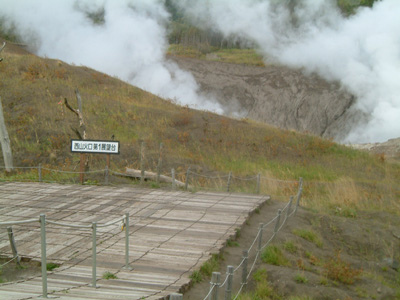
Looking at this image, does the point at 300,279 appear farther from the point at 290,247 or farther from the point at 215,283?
the point at 215,283

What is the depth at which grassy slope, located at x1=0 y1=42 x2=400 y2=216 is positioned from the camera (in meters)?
16.5

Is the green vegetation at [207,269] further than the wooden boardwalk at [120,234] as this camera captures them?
Yes

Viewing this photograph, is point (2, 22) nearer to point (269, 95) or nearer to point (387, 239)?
point (269, 95)

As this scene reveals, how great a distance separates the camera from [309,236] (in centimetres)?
973

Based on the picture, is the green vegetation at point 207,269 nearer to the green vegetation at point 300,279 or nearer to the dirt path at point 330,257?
the dirt path at point 330,257

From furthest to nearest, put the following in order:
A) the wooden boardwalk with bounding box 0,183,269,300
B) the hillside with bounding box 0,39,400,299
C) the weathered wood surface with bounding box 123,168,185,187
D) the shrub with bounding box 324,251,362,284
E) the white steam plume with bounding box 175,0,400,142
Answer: the white steam plume with bounding box 175,0,400,142, the weathered wood surface with bounding box 123,168,185,187, the hillside with bounding box 0,39,400,299, the shrub with bounding box 324,251,362,284, the wooden boardwalk with bounding box 0,183,269,300

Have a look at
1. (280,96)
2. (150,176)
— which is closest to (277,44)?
(280,96)

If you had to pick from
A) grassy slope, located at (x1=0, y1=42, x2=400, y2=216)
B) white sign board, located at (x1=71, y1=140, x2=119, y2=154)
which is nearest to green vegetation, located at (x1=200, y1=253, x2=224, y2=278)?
white sign board, located at (x1=71, y1=140, x2=119, y2=154)

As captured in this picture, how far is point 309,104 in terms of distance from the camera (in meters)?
32.4

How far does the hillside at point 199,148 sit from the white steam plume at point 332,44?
26.3 feet

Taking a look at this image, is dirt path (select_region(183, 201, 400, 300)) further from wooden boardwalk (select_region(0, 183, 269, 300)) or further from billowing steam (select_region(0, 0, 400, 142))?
billowing steam (select_region(0, 0, 400, 142))

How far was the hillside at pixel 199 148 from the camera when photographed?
12.3 m

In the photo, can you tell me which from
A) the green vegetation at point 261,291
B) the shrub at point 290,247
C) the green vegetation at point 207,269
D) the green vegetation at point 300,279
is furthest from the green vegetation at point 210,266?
the shrub at point 290,247

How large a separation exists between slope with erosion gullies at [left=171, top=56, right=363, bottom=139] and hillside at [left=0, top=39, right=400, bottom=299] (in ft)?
30.4
